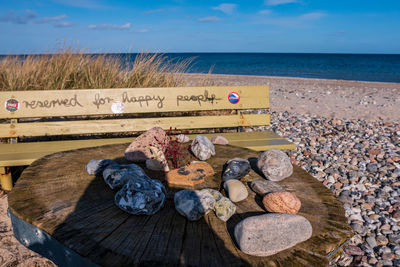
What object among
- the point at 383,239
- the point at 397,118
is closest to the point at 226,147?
the point at 383,239

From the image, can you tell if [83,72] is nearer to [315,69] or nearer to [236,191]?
[236,191]

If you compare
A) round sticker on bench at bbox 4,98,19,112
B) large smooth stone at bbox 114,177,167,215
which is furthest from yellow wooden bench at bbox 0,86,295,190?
large smooth stone at bbox 114,177,167,215

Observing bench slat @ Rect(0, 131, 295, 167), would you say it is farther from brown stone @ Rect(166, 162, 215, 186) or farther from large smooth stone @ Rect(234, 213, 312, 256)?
large smooth stone @ Rect(234, 213, 312, 256)

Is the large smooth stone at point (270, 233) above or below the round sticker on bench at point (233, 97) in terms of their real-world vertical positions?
below

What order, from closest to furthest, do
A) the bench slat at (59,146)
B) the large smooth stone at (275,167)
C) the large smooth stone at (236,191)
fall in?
the large smooth stone at (236,191) → the large smooth stone at (275,167) → the bench slat at (59,146)

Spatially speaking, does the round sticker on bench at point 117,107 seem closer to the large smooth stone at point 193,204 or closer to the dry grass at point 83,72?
the dry grass at point 83,72

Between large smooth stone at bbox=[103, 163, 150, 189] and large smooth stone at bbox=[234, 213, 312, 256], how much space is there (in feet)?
2.53

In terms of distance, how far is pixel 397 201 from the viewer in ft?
10.1

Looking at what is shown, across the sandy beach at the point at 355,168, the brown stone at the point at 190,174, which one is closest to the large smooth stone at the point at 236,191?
the brown stone at the point at 190,174

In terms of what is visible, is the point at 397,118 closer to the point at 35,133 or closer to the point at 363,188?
the point at 363,188

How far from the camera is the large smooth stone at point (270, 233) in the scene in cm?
140

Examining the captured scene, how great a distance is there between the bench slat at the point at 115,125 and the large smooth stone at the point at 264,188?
6.72 feet

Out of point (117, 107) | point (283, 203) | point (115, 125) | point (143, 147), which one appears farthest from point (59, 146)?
point (283, 203)

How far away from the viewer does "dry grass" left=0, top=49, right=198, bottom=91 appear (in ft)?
17.3
